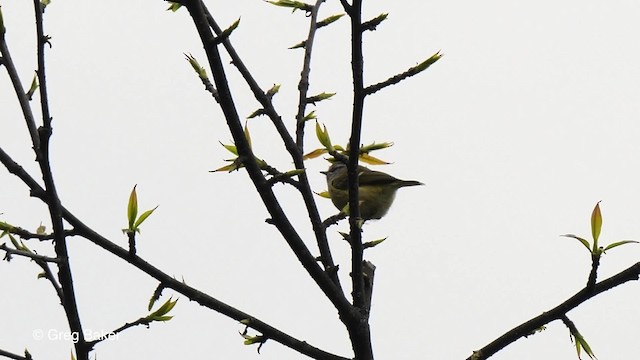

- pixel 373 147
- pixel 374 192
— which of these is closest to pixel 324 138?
pixel 373 147

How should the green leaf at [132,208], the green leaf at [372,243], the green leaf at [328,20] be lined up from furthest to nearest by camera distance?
the green leaf at [328,20], the green leaf at [372,243], the green leaf at [132,208]

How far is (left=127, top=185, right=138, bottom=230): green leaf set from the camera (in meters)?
3.03

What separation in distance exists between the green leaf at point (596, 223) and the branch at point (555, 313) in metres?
0.15

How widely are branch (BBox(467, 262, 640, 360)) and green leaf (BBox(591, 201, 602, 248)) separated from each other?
15cm

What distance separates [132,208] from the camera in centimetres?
306

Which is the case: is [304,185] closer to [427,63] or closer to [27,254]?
[427,63]

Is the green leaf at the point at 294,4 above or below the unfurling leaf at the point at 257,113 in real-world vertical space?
above

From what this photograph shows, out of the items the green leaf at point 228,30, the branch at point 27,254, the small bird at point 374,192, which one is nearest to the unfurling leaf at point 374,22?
the green leaf at point 228,30

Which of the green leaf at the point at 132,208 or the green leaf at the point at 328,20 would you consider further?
the green leaf at the point at 328,20

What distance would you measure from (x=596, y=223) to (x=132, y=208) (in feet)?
5.44

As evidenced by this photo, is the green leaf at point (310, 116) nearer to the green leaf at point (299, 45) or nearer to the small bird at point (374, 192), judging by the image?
the green leaf at point (299, 45)

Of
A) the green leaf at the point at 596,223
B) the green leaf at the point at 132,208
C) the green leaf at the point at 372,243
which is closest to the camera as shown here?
the green leaf at the point at 596,223

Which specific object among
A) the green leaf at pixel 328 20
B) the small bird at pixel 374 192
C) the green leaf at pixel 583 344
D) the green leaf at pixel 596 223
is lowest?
the green leaf at pixel 583 344

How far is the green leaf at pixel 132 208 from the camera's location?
303 cm
